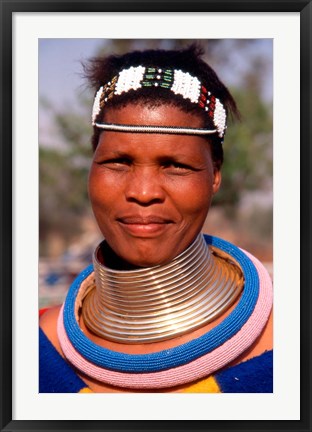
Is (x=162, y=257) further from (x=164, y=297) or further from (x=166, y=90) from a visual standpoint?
(x=166, y=90)

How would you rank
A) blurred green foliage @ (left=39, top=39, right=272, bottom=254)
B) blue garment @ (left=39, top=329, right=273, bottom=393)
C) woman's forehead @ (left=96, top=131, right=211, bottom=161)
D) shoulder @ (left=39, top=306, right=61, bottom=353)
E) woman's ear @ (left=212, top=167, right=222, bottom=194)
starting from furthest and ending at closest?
blurred green foliage @ (left=39, top=39, right=272, bottom=254) → shoulder @ (left=39, top=306, right=61, bottom=353) → woman's ear @ (left=212, top=167, right=222, bottom=194) → blue garment @ (left=39, top=329, right=273, bottom=393) → woman's forehead @ (left=96, top=131, right=211, bottom=161)

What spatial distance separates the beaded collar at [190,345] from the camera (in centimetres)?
226

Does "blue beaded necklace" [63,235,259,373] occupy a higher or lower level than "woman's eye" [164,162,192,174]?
lower

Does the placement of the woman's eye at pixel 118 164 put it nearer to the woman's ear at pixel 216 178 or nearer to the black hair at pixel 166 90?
the black hair at pixel 166 90

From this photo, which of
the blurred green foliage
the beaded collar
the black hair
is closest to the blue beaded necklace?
the beaded collar

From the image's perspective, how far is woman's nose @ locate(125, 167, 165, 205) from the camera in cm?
216

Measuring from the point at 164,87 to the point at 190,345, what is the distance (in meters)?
1.09

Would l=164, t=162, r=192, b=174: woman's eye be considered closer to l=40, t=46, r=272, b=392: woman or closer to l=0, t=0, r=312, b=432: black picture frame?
l=40, t=46, r=272, b=392: woman

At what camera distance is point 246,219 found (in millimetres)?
14258

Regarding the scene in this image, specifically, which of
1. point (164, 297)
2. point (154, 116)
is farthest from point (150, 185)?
point (164, 297)

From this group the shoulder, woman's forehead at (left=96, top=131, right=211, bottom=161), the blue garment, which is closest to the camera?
woman's forehead at (left=96, top=131, right=211, bottom=161)

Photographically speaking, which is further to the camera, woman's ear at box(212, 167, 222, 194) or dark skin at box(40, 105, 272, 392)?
woman's ear at box(212, 167, 222, 194)

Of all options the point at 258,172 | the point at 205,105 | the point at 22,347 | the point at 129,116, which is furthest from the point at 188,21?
the point at 258,172

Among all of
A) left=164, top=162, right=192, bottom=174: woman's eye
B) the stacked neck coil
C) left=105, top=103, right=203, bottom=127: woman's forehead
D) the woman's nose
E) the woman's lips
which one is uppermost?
left=105, top=103, right=203, bottom=127: woman's forehead
